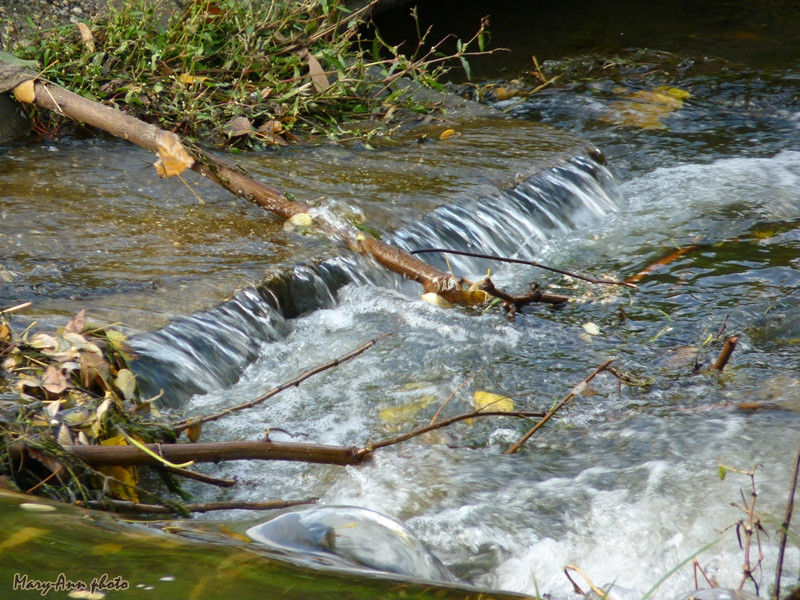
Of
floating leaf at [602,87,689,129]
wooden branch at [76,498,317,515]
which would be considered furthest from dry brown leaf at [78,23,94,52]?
wooden branch at [76,498,317,515]

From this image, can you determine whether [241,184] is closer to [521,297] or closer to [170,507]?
[521,297]

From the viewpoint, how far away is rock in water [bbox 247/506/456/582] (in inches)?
73.4

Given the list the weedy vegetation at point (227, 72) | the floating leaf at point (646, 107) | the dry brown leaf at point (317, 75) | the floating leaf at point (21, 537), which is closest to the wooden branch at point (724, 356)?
the floating leaf at point (21, 537)

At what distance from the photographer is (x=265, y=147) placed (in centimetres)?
556

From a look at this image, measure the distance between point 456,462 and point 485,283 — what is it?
1.09 m

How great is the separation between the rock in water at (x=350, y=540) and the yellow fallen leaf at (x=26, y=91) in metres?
3.69

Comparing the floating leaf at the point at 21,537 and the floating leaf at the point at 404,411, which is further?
the floating leaf at the point at 404,411

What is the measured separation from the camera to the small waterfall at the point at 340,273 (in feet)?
10.4

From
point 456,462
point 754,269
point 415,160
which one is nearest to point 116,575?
point 456,462

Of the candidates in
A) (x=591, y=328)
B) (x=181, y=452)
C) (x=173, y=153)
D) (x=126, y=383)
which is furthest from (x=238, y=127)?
(x=181, y=452)

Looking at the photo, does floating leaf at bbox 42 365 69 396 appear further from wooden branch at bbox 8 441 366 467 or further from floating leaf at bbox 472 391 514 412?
floating leaf at bbox 472 391 514 412

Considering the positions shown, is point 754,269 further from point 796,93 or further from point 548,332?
point 796,93

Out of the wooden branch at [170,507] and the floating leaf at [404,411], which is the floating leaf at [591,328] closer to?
the floating leaf at [404,411]

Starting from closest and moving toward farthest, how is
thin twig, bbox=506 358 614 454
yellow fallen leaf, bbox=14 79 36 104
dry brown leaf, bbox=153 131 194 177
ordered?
thin twig, bbox=506 358 614 454, dry brown leaf, bbox=153 131 194 177, yellow fallen leaf, bbox=14 79 36 104
